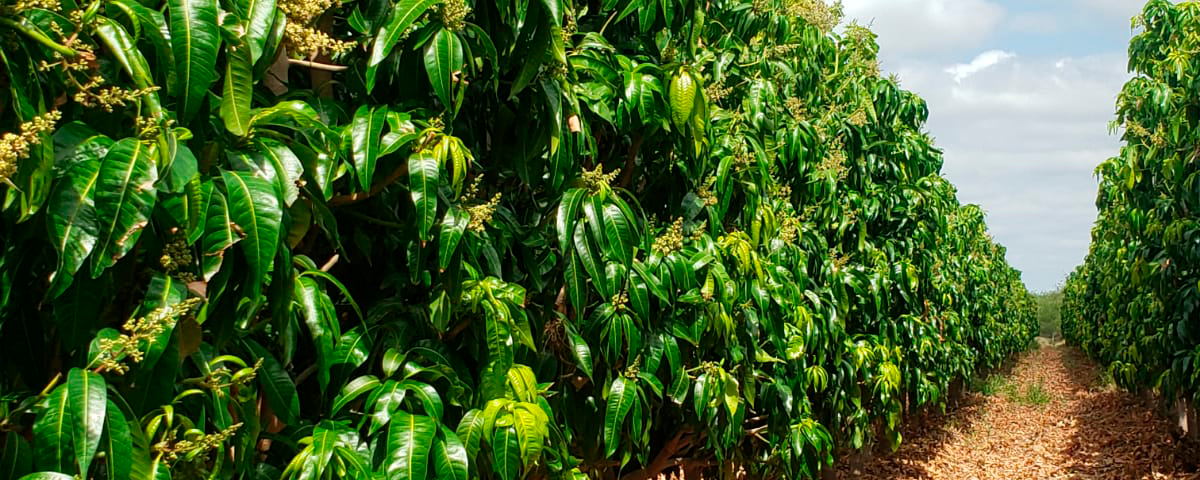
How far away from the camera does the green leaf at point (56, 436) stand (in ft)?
3.84

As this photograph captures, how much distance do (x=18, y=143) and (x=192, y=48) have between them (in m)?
0.28

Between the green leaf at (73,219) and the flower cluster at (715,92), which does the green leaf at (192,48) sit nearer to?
the green leaf at (73,219)

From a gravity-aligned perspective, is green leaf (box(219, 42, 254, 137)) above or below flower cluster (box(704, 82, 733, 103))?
below

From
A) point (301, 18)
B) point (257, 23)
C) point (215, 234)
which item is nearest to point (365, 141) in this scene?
point (301, 18)

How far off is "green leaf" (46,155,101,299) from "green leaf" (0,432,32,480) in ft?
0.64

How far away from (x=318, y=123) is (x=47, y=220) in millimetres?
499

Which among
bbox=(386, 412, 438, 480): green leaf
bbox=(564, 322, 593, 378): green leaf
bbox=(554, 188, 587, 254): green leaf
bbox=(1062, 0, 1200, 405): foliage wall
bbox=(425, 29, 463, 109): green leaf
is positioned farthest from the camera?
bbox=(1062, 0, 1200, 405): foliage wall

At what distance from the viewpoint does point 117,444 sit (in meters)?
1.21

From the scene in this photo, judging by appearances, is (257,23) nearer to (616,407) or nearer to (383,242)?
(383,242)

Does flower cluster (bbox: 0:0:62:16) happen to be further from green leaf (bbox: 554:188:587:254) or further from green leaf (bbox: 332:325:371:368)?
green leaf (bbox: 554:188:587:254)

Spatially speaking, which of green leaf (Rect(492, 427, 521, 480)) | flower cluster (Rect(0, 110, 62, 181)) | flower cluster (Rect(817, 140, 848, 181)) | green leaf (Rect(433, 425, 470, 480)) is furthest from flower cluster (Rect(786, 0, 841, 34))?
flower cluster (Rect(0, 110, 62, 181))

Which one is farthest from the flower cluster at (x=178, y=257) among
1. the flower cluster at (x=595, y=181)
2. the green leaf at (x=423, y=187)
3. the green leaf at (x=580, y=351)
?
the green leaf at (x=580, y=351)

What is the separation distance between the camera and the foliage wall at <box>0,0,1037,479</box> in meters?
1.22

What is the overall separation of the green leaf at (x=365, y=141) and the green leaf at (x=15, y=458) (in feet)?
2.15
